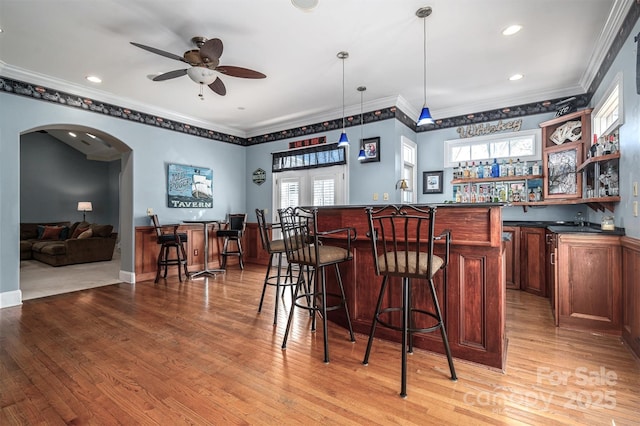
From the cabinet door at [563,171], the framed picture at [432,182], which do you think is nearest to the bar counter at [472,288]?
the cabinet door at [563,171]

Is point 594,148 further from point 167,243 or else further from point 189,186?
point 189,186

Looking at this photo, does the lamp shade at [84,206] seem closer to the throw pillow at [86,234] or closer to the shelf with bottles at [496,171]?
the throw pillow at [86,234]

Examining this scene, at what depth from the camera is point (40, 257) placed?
281 inches

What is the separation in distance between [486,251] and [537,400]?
3.03ft

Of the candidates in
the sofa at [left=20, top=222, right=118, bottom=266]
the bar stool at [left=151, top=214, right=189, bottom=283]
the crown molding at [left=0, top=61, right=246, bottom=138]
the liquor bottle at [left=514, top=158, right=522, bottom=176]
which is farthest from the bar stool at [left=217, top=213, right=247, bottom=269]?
the liquor bottle at [left=514, top=158, right=522, bottom=176]

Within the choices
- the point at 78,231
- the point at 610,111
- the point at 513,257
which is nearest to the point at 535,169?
the point at 610,111

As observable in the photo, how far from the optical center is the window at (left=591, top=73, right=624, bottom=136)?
2801 millimetres

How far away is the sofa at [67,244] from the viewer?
6.60 meters

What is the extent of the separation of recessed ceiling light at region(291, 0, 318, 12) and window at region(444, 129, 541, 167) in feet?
12.0

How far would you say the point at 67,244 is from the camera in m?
6.59

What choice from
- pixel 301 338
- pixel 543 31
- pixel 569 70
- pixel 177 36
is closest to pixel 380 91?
pixel 543 31

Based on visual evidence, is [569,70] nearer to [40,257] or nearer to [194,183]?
[194,183]

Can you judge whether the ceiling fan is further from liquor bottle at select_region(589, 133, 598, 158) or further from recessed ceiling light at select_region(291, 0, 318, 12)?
liquor bottle at select_region(589, 133, 598, 158)

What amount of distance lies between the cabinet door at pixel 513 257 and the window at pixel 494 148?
1277 mm
